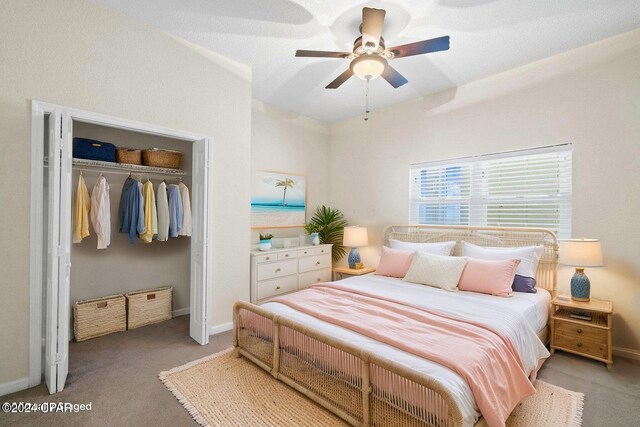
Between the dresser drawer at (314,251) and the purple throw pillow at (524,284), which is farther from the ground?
the dresser drawer at (314,251)

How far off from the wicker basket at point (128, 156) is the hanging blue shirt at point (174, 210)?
0.45 metres

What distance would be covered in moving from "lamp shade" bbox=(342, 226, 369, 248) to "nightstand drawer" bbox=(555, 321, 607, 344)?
242cm

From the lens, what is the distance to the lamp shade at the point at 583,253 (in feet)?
8.79

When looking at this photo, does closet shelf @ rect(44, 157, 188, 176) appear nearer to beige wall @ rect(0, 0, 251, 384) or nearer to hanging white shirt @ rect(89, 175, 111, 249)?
hanging white shirt @ rect(89, 175, 111, 249)

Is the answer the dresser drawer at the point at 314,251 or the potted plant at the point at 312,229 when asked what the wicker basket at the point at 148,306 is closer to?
the dresser drawer at the point at 314,251

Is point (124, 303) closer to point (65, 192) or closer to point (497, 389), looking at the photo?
point (65, 192)

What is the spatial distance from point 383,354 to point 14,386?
8.71 feet

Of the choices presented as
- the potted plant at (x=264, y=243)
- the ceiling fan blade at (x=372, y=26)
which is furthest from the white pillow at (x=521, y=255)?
the potted plant at (x=264, y=243)

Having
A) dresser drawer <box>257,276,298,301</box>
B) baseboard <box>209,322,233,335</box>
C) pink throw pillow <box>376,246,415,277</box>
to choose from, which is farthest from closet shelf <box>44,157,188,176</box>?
pink throw pillow <box>376,246,415,277</box>

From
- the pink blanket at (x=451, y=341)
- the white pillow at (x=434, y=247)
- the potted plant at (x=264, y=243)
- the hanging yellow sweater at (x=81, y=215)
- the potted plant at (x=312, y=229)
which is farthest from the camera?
the potted plant at (x=312, y=229)

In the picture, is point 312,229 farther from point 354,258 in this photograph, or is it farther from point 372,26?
point 372,26

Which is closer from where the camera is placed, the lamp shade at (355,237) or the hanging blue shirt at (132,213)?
the hanging blue shirt at (132,213)

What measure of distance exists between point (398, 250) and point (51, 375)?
133 inches

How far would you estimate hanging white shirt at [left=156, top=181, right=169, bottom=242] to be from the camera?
3.47 metres
